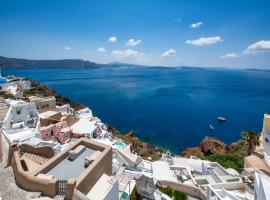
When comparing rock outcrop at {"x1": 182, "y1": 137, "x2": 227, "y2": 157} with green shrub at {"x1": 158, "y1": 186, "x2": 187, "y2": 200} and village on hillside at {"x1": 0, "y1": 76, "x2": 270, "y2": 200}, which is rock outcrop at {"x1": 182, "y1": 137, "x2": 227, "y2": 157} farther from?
green shrub at {"x1": 158, "y1": 186, "x2": 187, "y2": 200}

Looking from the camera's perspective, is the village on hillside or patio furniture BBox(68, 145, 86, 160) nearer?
the village on hillside

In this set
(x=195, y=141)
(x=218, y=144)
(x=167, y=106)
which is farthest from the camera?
(x=167, y=106)

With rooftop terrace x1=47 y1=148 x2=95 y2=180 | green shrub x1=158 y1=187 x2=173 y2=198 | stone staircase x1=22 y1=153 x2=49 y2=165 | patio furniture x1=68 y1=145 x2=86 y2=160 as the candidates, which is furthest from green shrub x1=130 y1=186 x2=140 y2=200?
stone staircase x1=22 y1=153 x2=49 y2=165

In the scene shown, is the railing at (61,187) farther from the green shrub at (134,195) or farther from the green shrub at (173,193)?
the green shrub at (173,193)

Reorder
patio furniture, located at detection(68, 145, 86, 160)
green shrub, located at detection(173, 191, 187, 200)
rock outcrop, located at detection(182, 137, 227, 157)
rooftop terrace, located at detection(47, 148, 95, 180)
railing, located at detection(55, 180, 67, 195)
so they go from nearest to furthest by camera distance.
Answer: railing, located at detection(55, 180, 67, 195), rooftop terrace, located at detection(47, 148, 95, 180), patio furniture, located at detection(68, 145, 86, 160), green shrub, located at detection(173, 191, 187, 200), rock outcrop, located at detection(182, 137, 227, 157)

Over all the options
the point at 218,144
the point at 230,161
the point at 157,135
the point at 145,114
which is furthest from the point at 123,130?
the point at 230,161

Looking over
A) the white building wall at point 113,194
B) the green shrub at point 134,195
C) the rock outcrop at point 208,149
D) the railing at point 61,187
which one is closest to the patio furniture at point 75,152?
the railing at point 61,187

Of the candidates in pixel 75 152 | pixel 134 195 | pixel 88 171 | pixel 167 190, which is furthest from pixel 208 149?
pixel 88 171

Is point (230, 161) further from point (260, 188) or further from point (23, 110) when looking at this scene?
point (23, 110)
